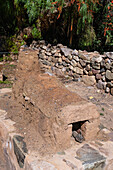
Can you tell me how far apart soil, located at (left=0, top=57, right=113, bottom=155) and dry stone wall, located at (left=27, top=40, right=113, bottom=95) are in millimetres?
349

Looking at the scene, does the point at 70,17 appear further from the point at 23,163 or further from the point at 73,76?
the point at 23,163

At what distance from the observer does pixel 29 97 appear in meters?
2.77

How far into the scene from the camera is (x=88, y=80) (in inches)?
218

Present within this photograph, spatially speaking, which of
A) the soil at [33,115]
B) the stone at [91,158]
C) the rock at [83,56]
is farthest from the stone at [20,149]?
the rock at [83,56]

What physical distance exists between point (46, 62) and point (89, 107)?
5245mm

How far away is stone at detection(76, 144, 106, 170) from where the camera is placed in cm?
201

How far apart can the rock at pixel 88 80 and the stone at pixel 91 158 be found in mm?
3341

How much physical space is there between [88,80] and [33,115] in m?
3.27

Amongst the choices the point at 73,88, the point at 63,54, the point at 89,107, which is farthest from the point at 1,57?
the point at 89,107

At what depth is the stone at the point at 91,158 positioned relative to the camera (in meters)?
2.01

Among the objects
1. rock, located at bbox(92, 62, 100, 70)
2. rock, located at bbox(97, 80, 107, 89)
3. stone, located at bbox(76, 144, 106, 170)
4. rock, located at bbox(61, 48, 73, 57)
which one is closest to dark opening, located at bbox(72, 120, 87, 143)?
stone, located at bbox(76, 144, 106, 170)

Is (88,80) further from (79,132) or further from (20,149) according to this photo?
(20,149)

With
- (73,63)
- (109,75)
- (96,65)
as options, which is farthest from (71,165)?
(73,63)

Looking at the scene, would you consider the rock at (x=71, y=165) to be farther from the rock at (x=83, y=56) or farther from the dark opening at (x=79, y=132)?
the rock at (x=83, y=56)
